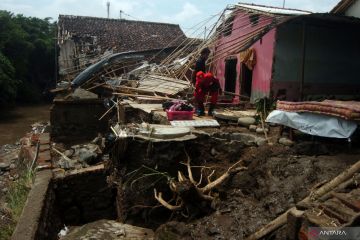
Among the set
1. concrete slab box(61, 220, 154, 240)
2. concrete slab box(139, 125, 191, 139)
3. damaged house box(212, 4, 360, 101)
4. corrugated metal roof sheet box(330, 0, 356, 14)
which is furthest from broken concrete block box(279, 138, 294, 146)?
corrugated metal roof sheet box(330, 0, 356, 14)

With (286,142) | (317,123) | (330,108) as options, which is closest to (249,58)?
(286,142)

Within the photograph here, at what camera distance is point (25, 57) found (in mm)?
26656

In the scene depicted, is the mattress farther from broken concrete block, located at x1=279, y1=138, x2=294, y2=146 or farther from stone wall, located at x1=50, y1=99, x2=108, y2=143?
stone wall, located at x1=50, y1=99, x2=108, y2=143

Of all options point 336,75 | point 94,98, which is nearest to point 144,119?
point 94,98

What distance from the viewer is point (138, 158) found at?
6.62 metres

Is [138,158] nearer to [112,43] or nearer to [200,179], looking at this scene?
[200,179]

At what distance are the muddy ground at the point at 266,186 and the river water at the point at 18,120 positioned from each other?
559 inches

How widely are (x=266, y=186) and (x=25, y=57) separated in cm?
2553

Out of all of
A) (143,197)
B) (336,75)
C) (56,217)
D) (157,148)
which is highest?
(336,75)

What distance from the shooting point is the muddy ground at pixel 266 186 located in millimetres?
5059

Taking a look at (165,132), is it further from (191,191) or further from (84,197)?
(84,197)

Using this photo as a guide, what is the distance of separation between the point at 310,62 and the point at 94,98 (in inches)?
302

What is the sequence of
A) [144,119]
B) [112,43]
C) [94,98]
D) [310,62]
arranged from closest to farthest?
[144,119] < [310,62] < [94,98] < [112,43]

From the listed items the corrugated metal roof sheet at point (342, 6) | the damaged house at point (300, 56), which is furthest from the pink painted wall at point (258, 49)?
the corrugated metal roof sheet at point (342, 6)
